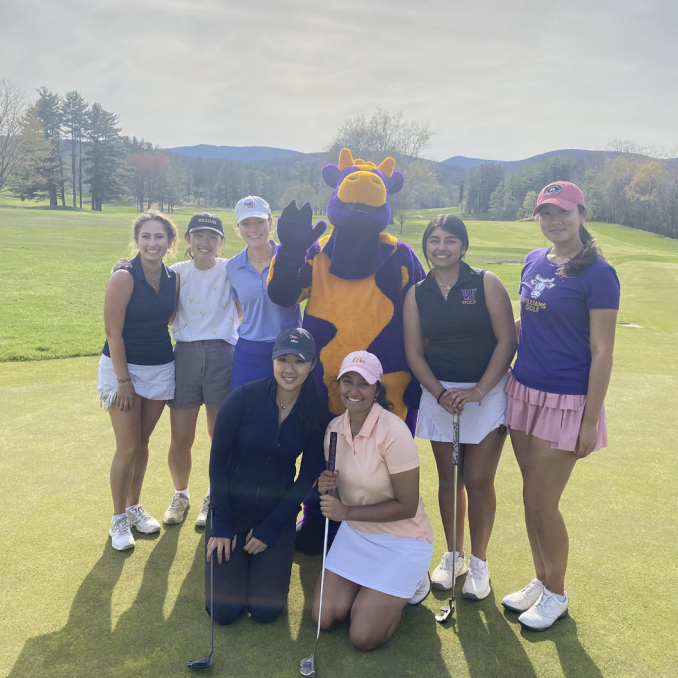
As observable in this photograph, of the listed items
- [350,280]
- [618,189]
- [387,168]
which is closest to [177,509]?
[350,280]

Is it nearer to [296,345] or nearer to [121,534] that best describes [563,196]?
[296,345]

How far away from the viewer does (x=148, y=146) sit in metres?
79.6

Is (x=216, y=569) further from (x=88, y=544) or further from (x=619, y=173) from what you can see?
(x=619, y=173)

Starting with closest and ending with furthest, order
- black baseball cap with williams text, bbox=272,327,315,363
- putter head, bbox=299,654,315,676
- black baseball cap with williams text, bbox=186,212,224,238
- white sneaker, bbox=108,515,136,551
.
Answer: putter head, bbox=299,654,315,676, black baseball cap with williams text, bbox=272,327,315,363, white sneaker, bbox=108,515,136,551, black baseball cap with williams text, bbox=186,212,224,238

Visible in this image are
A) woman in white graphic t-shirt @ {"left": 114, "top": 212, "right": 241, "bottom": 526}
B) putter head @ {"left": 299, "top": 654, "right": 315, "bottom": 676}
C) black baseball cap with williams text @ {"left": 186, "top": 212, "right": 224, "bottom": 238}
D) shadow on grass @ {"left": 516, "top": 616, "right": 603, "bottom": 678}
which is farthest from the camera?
woman in white graphic t-shirt @ {"left": 114, "top": 212, "right": 241, "bottom": 526}

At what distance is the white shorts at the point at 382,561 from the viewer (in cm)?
252

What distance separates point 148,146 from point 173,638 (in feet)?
287

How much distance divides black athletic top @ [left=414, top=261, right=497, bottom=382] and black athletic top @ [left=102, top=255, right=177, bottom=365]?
1547mm

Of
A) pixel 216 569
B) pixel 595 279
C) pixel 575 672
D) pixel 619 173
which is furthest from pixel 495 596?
pixel 619 173

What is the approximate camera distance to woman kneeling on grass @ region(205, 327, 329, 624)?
2695 millimetres

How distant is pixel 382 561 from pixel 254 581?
662mm

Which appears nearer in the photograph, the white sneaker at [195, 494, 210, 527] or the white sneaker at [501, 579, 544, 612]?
the white sneaker at [501, 579, 544, 612]

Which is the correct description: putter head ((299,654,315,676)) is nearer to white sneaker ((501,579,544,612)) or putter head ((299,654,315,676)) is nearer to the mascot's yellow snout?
white sneaker ((501,579,544,612))

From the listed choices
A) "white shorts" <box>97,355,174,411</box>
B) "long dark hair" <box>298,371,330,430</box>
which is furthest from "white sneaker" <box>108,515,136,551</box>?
"long dark hair" <box>298,371,330,430</box>
